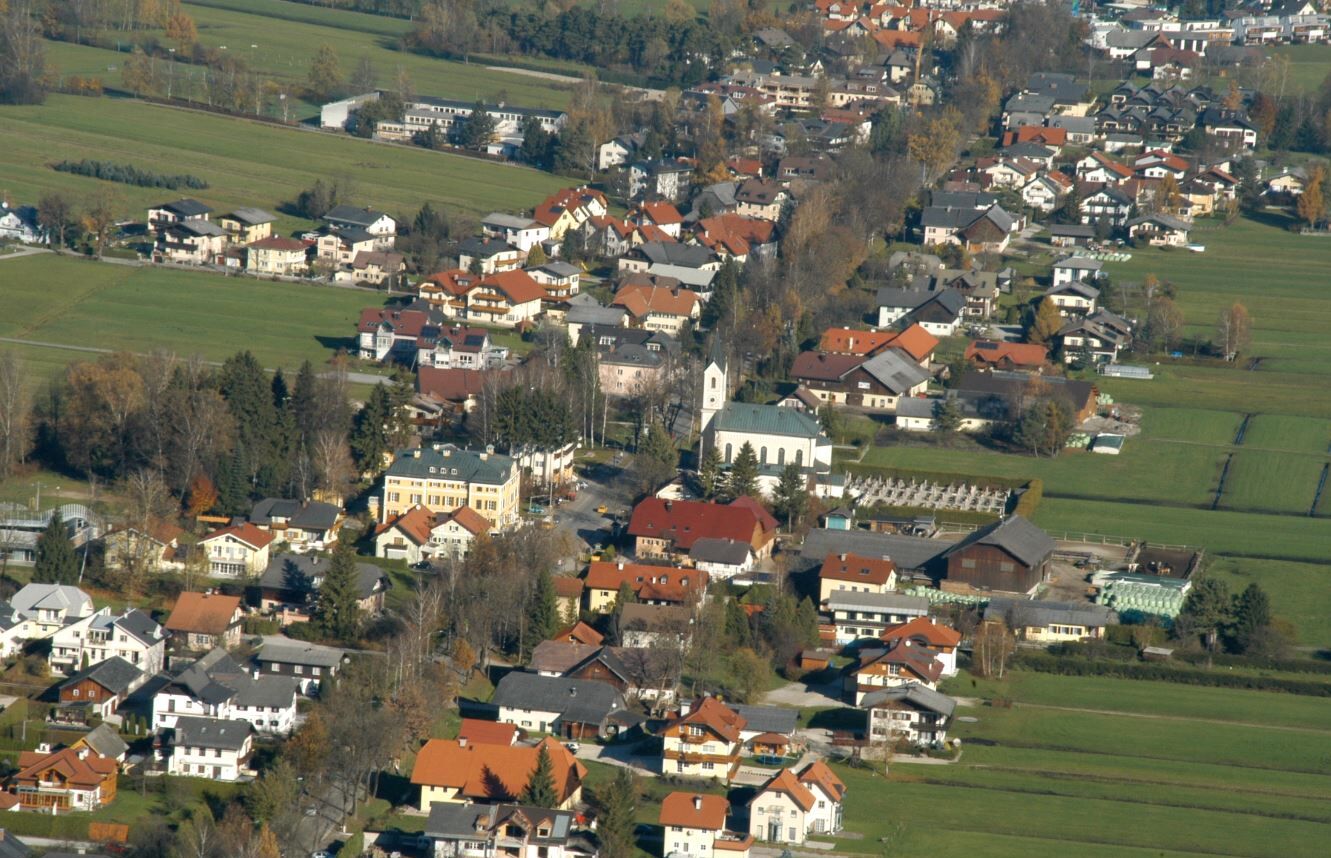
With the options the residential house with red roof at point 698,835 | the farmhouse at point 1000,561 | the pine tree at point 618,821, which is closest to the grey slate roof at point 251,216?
the farmhouse at point 1000,561

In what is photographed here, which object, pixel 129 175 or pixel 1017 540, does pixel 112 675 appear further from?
pixel 129 175

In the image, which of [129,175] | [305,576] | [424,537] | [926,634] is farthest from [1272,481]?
[129,175]

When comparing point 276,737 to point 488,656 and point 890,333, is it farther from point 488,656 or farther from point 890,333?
point 890,333

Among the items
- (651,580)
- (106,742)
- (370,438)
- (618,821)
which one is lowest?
(106,742)

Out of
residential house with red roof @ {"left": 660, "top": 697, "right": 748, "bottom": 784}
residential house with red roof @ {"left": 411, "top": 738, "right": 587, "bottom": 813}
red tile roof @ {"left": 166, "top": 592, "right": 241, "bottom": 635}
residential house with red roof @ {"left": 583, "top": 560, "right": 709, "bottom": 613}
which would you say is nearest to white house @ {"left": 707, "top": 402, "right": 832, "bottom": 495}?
residential house with red roof @ {"left": 583, "top": 560, "right": 709, "bottom": 613}

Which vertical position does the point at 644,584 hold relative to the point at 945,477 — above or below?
above

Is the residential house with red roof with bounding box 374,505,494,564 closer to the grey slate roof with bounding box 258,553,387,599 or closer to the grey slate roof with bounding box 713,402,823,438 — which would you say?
the grey slate roof with bounding box 258,553,387,599

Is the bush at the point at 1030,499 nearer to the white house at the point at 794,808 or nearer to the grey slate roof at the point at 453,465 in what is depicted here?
the grey slate roof at the point at 453,465
